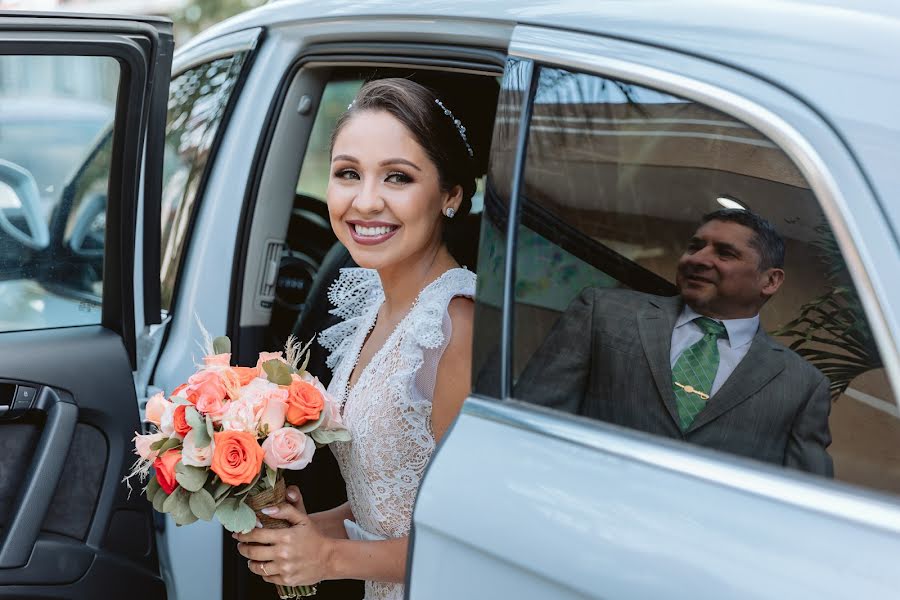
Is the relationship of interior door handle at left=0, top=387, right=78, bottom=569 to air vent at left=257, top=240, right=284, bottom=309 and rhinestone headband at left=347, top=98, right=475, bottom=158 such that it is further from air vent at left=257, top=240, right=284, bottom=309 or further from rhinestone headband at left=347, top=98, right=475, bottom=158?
rhinestone headband at left=347, top=98, right=475, bottom=158

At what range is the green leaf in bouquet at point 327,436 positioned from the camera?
1.91 m

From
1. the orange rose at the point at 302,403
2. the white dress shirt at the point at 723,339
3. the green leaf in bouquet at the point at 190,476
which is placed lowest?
the green leaf in bouquet at the point at 190,476

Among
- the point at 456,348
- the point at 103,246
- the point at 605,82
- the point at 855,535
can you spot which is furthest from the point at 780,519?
the point at 103,246

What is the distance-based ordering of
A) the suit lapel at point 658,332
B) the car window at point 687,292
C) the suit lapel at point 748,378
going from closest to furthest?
the car window at point 687,292 < the suit lapel at point 748,378 < the suit lapel at point 658,332

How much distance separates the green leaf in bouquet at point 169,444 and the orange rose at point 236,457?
0.34ft

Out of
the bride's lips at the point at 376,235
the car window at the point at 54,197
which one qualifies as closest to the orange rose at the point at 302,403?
the bride's lips at the point at 376,235

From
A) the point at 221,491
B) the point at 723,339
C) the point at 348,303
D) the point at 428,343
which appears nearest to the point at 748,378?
the point at 723,339

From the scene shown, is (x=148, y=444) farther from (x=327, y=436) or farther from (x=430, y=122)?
(x=430, y=122)

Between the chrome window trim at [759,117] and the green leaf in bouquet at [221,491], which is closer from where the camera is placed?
the chrome window trim at [759,117]

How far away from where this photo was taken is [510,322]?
1.51m

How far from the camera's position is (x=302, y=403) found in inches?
73.5

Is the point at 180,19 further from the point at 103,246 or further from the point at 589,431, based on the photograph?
the point at 589,431

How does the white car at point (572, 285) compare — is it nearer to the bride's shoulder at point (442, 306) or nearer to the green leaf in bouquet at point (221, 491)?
the bride's shoulder at point (442, 306)

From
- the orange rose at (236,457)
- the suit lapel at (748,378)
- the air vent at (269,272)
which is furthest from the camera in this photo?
the air vent at (269,272)
